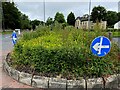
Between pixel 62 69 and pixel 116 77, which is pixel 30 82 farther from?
pixel 116 77

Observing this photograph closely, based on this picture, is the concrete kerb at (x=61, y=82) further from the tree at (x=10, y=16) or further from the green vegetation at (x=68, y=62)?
the tree at (x=10, y=16)

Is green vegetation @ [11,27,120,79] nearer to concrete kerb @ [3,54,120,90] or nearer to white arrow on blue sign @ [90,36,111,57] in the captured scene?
concrete kerb @ [3,54,120,90]

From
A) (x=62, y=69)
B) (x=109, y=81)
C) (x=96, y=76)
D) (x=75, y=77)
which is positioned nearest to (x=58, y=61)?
(x=62, y=69)

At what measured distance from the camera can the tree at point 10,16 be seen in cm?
5238

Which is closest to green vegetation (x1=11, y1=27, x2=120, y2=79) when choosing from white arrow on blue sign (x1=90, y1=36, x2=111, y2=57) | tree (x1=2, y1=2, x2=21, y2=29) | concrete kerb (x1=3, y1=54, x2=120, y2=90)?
concrete kerb (x1=3, y1=54, x2=120, y2=90)

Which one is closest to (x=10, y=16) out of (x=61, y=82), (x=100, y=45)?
(x=61, y=82)

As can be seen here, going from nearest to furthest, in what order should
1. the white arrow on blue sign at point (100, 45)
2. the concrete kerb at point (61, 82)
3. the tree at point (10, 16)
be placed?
1. the white arrow on blue sign at point (100, 45)
2. the concrete kerb at point (61, 82)
3. the tree at point (10, 16)

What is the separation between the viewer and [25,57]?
6539 millimetres

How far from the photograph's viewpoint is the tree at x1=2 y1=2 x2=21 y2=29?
52.4 m

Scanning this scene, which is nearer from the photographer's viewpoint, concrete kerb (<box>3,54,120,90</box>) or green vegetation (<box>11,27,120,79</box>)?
concrete kerb (<box>3,54,120,90</box>)

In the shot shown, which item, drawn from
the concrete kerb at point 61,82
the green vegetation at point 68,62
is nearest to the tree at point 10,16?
the green vegetation at point 68,62

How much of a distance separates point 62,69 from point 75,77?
0.41 m

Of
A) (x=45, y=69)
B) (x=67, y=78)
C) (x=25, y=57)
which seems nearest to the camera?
(x=67, y=78)

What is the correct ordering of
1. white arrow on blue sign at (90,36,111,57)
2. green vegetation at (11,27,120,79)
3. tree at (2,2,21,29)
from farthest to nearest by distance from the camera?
1. tree at (2,2,21,29)
2. green vegetation at (11,27,120,79)
3. white arrow on blue sign at (90,36,111,57)
